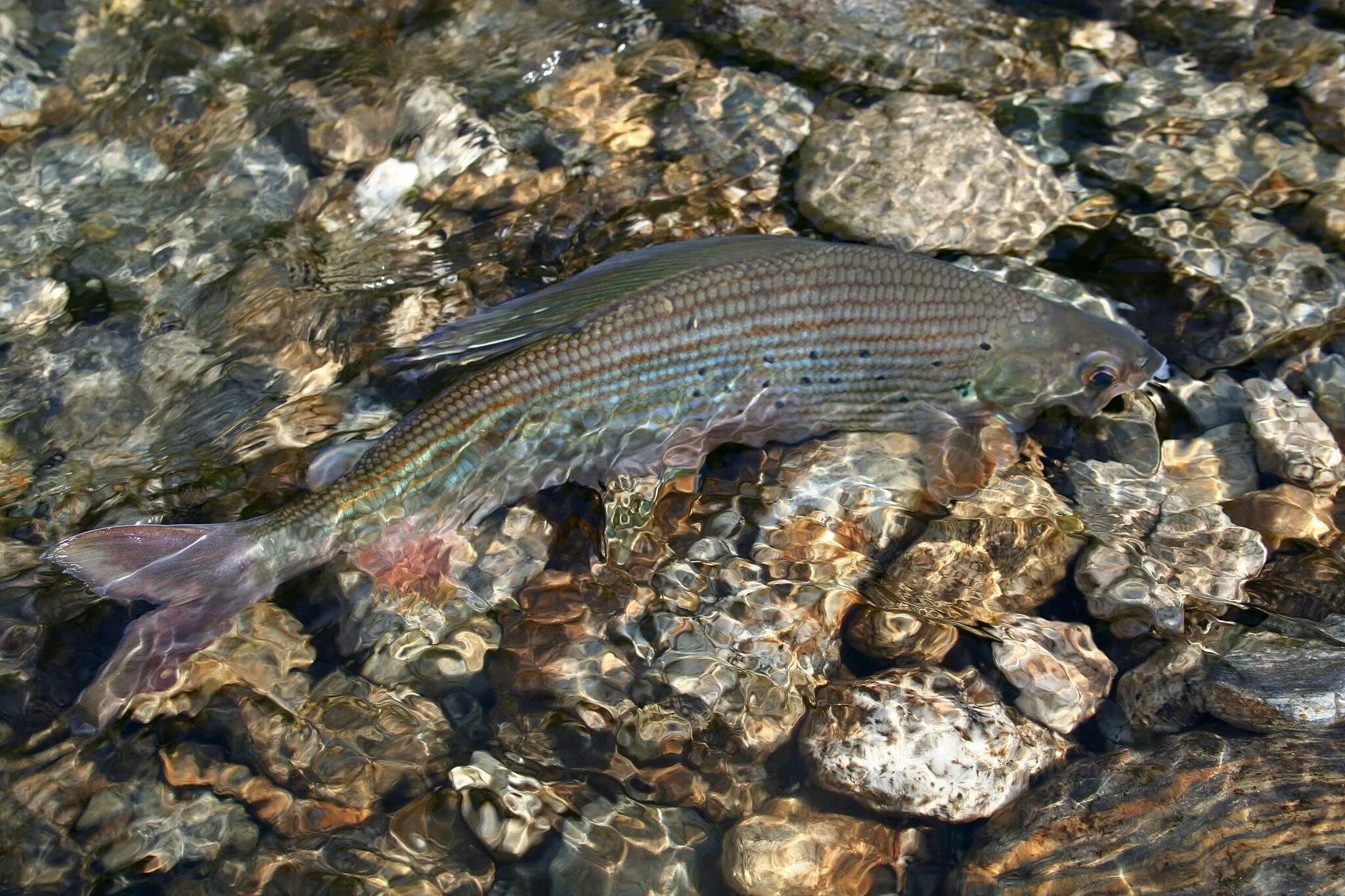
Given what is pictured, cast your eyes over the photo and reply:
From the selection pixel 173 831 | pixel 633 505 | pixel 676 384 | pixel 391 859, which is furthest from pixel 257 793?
pixel 676 384

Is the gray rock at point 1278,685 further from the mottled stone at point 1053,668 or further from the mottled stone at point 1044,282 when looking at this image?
the mottled stone at point 1044,282

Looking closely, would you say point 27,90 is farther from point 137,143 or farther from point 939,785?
point 939,785

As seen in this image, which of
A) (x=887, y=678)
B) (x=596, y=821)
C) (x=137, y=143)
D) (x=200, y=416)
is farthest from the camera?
(x=137, y=143)

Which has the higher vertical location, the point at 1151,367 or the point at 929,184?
the point at 929,184

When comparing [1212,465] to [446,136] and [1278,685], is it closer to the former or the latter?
[1278,685]

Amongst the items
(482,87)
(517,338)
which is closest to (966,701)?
(517,338)

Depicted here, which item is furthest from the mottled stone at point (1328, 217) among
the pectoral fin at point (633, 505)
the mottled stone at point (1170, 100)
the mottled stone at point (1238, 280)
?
the pectoral fin at point (633, 505)

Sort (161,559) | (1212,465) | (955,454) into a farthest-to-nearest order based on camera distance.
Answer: (1212,465), (955,454), (161,559)
